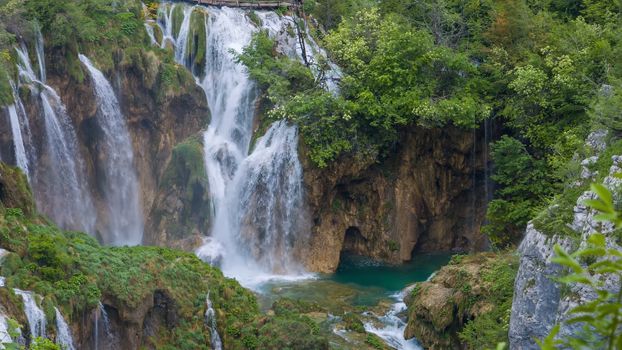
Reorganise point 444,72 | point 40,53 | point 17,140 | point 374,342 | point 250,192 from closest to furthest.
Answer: point 374,342 → point 17,140 → point 40,53 → point 250,192 → point 444,72

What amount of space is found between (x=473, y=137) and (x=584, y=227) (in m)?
13.9

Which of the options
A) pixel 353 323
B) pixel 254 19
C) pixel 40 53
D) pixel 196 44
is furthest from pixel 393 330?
pixel 254 19

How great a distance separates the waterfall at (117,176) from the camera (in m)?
25.0

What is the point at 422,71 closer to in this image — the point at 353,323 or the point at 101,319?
the point at 353,323

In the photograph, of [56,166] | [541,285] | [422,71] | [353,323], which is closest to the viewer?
[541,285]

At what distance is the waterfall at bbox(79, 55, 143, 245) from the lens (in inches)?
984

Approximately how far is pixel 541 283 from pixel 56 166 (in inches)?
620

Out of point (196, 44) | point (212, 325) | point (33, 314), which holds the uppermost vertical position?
point (196, 44)

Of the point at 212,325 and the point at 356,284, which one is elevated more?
the point at 356,284

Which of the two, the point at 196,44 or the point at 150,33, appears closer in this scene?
the point at 150,33

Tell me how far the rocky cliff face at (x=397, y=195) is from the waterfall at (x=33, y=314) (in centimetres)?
1262

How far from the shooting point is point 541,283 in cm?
1298

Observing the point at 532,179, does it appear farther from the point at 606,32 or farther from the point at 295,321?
the point at 295,321

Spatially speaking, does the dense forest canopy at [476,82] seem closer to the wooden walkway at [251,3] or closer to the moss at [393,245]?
the wooden walkway at [251,3]
